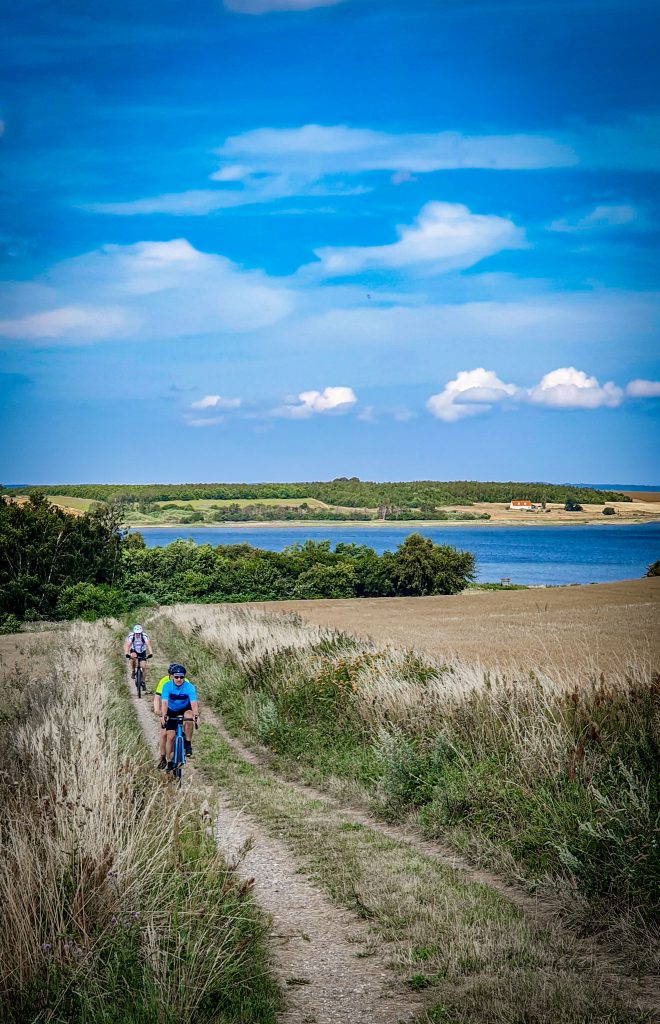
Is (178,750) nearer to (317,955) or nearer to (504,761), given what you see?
(504,761)

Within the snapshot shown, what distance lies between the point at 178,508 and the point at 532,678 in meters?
158

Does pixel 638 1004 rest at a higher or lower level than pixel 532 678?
lower

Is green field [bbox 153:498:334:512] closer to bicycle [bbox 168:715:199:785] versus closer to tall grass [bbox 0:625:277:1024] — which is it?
bicycle [bbox 168:715:199:785]

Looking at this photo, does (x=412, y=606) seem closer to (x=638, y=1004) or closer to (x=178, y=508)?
(x=638, y=1004)

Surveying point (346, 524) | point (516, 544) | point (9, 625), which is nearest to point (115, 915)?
point (9, 625)

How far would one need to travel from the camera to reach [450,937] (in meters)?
6.23

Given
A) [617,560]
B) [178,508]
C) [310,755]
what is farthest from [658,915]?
[178,508]

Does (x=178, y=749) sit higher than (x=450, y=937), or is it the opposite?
(x=178, y=749)

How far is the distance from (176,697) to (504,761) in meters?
4.17

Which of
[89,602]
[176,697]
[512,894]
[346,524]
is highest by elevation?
[176,697]

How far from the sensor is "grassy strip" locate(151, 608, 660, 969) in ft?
22.6

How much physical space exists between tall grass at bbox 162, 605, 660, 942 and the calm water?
57.6 meters

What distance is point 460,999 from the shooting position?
5.35 m

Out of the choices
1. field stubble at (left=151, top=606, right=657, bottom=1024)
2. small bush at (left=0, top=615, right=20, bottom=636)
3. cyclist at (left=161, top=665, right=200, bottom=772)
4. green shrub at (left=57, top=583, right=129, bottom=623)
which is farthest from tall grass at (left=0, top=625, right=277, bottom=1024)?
green shrub at (left=57, top=583, right=129, bottom=623)
